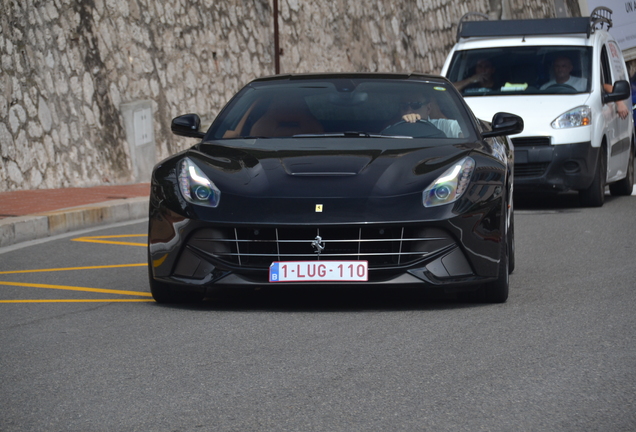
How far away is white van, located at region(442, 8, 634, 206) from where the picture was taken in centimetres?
1167

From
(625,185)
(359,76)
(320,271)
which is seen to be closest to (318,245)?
(320,271)

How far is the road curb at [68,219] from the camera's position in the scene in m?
9.91

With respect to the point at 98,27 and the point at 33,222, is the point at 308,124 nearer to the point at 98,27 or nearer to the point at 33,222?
the point at 33,222

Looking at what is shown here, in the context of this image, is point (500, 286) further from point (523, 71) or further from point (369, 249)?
point (523, 71)

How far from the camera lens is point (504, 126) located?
695 cm

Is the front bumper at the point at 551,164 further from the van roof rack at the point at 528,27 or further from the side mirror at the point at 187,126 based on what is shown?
the side mirror at the point at 187,126

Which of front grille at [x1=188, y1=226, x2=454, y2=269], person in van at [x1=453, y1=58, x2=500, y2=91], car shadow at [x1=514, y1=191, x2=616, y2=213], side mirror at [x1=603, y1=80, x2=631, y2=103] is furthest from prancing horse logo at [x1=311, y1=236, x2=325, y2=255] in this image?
person in van at [x1=453, y1=58, x2=500, y2=91]

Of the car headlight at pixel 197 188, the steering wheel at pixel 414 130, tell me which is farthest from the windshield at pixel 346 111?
the car headlight at pixel 197 188

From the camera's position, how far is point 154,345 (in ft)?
16.8

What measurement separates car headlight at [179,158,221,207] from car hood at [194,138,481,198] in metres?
0.04

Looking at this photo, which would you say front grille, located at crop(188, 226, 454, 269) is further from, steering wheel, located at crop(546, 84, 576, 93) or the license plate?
steering wheel, located at crop(546, 84, 576, 93)

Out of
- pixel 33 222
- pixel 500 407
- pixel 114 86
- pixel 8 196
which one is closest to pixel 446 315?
pixel 500 407

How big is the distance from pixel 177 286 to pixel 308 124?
140 cm

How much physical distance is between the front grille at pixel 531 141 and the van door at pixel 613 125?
0.89 m
